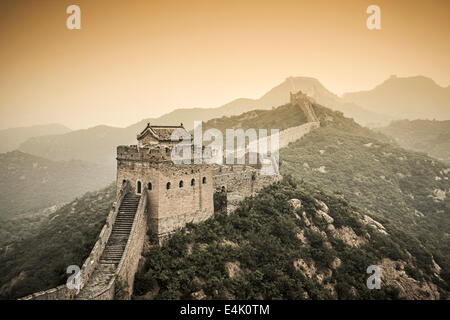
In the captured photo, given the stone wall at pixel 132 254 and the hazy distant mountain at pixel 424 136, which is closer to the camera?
the stone wall at pixel 132 254

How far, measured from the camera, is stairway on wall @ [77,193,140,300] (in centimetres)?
1472

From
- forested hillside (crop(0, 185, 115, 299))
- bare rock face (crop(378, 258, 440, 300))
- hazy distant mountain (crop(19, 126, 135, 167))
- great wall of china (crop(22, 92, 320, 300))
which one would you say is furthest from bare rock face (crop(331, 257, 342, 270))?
hazy distant mountain (crop(19, 126, 135, 167))

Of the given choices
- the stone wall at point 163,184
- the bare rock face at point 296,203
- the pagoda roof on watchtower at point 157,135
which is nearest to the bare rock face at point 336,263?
the bare rock face at point 296,203

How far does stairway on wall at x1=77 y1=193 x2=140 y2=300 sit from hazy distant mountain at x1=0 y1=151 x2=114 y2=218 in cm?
4870

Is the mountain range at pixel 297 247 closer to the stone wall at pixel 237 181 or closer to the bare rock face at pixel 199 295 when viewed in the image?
the bare rock face at pixel 199 295

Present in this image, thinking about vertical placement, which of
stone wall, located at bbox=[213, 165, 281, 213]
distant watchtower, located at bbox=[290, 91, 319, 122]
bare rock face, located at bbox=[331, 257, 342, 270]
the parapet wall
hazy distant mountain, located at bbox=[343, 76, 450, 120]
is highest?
hazy distant mountain, located at bbox=[343, 76, 450, 120]

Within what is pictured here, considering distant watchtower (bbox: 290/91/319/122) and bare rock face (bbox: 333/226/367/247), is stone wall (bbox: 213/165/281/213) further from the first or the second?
distant watchtower (bbox: 290/91/319/122)

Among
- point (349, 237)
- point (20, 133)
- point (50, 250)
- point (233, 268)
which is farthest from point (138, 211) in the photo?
point (20, 133)

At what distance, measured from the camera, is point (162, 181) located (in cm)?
1845

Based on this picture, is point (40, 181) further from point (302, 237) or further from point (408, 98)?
point (408, 98)

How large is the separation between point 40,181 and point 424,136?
9397 centimetres

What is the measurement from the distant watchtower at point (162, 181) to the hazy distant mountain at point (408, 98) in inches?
5117

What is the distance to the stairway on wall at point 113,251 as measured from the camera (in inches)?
579

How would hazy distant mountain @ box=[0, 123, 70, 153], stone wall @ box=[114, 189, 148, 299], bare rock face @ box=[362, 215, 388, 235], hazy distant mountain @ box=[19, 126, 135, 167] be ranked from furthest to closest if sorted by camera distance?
hazy distant mountain @ box=[19, 126, 135, 167], hazy distant mountain @ box=[0, 123, 70, 153], bare rock face @ box=[362, 215, 388, 235], stone wall @ box=[114, 189, 148, 299]
